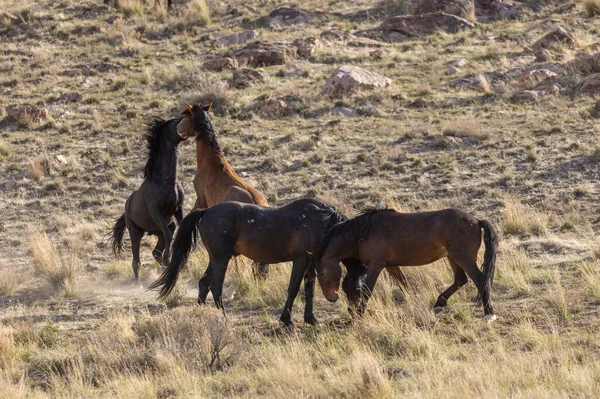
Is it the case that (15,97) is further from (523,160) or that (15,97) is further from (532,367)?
(532,367)

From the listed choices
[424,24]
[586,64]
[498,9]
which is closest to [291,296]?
[586,64]

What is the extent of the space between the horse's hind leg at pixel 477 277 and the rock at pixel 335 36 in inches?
805

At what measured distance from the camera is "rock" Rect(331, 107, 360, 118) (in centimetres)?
2244

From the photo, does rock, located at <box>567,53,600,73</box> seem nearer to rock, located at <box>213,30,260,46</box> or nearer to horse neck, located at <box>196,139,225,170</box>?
rock, located at <box>213,30,260,46</box>

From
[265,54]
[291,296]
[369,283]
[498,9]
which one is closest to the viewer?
[369,283]

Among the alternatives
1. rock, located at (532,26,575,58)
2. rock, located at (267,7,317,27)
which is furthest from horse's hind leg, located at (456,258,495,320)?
rock, located at (267,7,317,27)

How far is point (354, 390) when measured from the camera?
7.20 metres

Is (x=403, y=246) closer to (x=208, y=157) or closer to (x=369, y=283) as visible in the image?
(x=369, y=283)

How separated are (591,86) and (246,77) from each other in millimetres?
9201

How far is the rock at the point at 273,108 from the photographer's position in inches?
899

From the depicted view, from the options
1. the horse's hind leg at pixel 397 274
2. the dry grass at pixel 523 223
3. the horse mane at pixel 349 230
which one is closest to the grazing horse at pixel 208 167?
the horse's hind leg at pixel 397 274

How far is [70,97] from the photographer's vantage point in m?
24.2

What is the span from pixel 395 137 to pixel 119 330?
1263cm

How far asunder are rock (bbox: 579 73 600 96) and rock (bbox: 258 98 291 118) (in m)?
7.38
